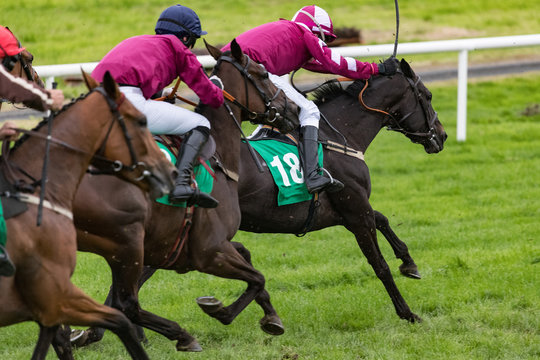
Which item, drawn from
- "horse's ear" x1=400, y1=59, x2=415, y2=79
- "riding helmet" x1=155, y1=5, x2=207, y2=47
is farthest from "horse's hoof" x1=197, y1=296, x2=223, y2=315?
"horse's ear" x1=400, y1=59, x2=415, y2=79

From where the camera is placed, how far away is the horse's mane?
23.4 ft

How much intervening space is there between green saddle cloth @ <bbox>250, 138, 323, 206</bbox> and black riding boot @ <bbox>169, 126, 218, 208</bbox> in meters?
0.88

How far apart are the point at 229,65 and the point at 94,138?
1673 mm

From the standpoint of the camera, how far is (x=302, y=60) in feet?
22.3

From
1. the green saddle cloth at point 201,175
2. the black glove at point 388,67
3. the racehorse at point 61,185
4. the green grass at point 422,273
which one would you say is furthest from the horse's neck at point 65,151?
the black glove at point 388,67

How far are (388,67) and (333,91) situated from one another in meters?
0.48

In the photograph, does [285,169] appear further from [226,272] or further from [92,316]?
[92,316]

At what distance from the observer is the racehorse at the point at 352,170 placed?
6270 millimetres

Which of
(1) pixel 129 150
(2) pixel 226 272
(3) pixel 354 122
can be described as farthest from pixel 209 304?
(3) pixel 354 122

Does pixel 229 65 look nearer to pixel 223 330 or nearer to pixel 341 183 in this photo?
pixel 341 183

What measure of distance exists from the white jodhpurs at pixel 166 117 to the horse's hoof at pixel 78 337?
1.57 meters

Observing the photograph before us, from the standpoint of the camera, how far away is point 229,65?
595 centimetres

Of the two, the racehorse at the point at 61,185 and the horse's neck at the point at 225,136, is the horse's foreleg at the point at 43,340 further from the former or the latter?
the horse's neck at the point at 225,136

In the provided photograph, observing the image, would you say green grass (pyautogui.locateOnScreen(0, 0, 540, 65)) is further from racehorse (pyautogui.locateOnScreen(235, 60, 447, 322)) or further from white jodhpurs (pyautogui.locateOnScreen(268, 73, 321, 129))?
white jodhpurs (pyautogui.locateOnScreen(268, 73, 321, 129))
